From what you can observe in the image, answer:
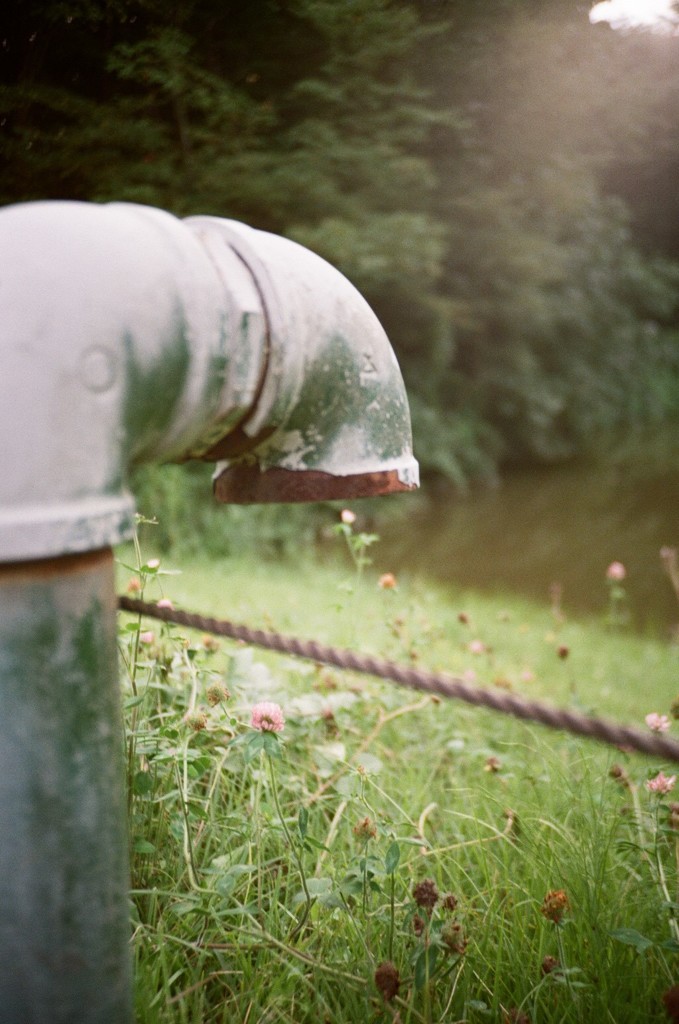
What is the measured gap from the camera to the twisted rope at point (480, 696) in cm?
77

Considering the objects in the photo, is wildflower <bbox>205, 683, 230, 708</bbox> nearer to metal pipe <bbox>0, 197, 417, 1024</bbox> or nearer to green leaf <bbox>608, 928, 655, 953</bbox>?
metal pipe <bbox>0, 197, 417, 1024</bbox>

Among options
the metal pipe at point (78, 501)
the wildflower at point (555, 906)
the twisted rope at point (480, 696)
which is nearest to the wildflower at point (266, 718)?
the twisted rope at point (480, 696)

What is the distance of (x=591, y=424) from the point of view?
16.1 m

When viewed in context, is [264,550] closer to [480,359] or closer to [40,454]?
[40,454]

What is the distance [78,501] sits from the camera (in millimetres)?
819

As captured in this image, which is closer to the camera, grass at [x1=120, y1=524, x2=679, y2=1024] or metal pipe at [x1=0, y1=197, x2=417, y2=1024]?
metal pipe at [x1=0, y1=197, x2=417, y2=1024]

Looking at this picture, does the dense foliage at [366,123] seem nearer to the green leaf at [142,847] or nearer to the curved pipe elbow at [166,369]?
the curved pipe elbow at [166,369]

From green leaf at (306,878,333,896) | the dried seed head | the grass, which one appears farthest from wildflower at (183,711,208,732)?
the dried seed head

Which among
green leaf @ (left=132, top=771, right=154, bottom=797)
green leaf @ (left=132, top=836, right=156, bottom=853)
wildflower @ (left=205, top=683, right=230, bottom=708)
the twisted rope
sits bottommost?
green leaf @ (left=132, top=836, right=156, bottom=853)

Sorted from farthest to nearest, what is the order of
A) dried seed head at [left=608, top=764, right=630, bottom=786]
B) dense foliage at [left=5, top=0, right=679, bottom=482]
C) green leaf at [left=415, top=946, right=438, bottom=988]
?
dense foliage at [left=5, top=0, right=679, bottom=482]
dried seed head at [left=608, top=764, right=630, bottom=786]
green leaf at [left=415, top=946, right=438, bottom=988]

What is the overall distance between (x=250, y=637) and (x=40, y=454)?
0.37 meters

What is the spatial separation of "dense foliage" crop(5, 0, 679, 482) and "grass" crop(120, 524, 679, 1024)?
1.57 metres

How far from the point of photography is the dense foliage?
221cm

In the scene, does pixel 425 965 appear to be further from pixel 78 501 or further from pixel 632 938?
pixel 78 501
